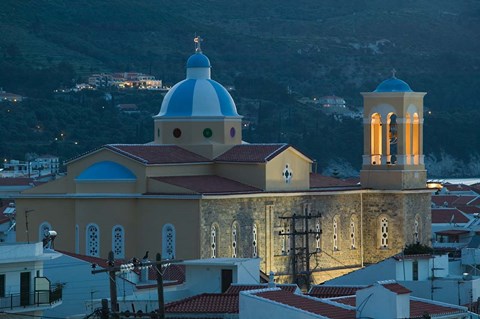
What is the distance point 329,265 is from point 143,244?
661cm

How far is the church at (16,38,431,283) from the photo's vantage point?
2216 inches

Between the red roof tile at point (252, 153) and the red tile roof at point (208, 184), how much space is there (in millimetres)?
723

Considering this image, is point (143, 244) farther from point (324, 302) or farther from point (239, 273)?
point (324, 302)

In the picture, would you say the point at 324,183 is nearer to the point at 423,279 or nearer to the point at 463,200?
the point at 423,279

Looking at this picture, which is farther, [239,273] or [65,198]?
[65,198]

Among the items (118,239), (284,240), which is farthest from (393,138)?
(118,239)

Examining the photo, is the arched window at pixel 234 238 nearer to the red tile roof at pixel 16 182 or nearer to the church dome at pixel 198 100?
the church dome at pixel 198 100

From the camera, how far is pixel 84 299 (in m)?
42.0

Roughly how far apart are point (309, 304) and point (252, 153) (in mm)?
26214

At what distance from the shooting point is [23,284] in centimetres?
3519

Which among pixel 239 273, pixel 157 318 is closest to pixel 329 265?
pixel 239 273

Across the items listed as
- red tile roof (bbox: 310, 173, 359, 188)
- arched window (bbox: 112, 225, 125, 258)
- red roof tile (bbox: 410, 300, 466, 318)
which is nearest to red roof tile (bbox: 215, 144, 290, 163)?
red tile roof (bbox: 310, 173, 359, 188)

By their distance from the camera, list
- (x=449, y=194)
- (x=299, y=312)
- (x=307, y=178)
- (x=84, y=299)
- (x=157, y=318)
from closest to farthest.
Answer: (x=157, y=318) < (x=299, y=312) < (x=84, y=299) < (x=307, y=178) < (x=449, y=194)

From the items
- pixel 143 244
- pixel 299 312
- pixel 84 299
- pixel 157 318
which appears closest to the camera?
pixel 157 318
